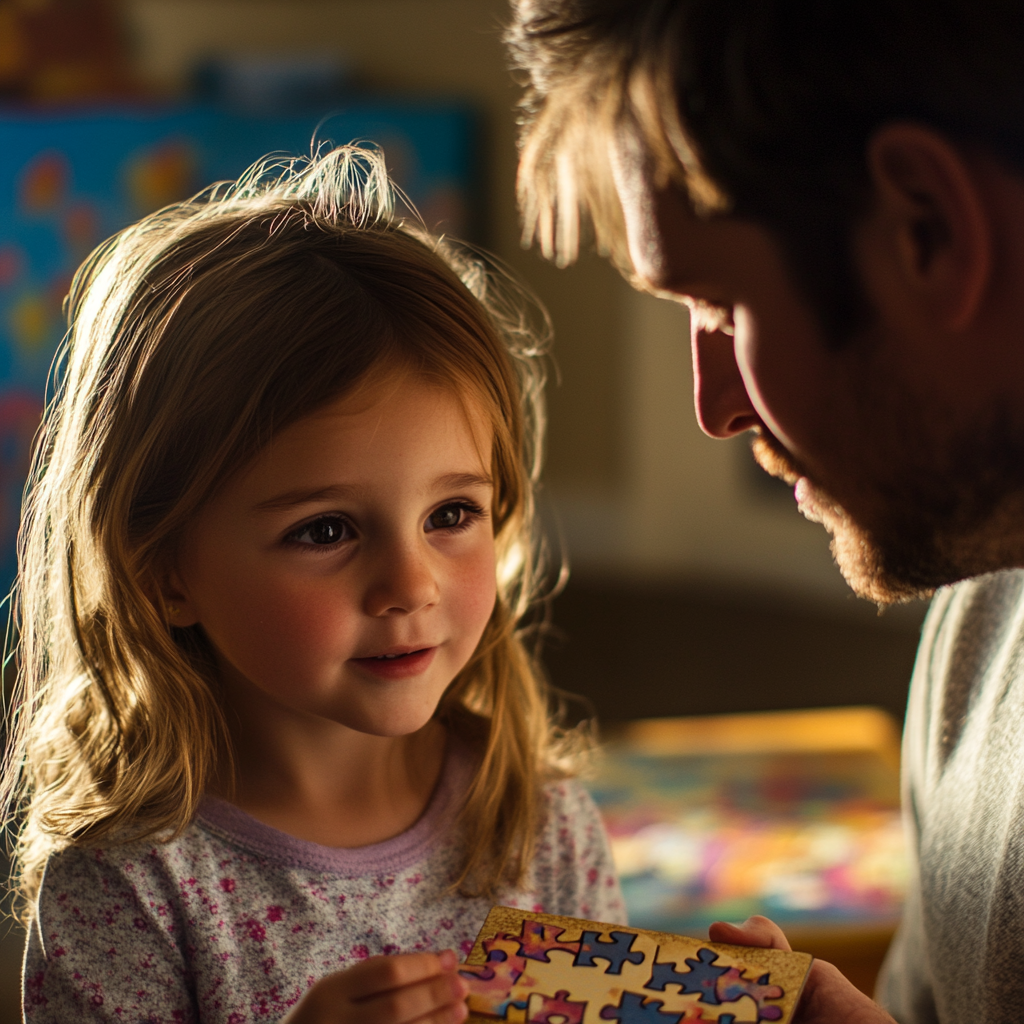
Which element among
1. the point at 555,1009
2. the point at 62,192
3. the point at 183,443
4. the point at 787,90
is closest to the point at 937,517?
the point at 787,90

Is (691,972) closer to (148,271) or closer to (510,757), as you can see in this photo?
(510,757)

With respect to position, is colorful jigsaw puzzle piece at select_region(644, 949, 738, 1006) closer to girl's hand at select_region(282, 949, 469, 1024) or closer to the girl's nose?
girl's hand at select_region(282, 949, 469, 1024)

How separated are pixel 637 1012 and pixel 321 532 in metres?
0.41

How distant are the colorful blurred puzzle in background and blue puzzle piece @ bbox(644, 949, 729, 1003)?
78 cm

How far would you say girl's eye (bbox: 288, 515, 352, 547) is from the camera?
957 millimetres

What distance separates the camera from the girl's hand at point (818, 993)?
34.3 inches

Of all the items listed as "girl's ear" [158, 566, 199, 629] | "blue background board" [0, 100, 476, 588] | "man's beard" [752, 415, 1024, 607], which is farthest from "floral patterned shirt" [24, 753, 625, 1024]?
"blue background board" [0, 100, 476, 588]

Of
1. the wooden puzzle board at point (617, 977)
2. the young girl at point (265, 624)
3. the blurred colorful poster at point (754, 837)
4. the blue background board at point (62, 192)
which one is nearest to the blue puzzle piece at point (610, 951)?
the wooden puzzle board at point (617, 977)

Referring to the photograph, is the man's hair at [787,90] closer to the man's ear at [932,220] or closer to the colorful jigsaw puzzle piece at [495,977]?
the man's ear at [932,220]

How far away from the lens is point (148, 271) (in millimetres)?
1055

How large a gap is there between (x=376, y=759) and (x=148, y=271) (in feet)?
1.50

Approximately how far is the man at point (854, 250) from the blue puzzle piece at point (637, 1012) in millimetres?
108

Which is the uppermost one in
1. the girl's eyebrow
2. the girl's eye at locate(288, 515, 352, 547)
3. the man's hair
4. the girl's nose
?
the man's hair

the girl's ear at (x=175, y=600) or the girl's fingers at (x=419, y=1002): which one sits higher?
the girl's ear at (x=175, y=600)
